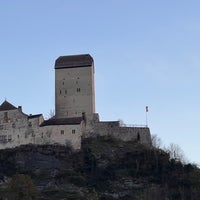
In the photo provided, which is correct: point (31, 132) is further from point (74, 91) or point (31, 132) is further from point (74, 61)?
point (74, 61)

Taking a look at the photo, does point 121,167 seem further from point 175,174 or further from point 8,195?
point 8,195

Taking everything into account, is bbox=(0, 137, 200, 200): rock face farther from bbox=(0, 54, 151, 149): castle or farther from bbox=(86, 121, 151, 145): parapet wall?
bbox=(0, 54, 151, 149): castle

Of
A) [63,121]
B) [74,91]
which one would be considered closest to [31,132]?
[63,121]

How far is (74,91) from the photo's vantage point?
126625mm

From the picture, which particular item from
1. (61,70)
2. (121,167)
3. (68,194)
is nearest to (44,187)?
(68,194)

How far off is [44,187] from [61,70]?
63.8 feet

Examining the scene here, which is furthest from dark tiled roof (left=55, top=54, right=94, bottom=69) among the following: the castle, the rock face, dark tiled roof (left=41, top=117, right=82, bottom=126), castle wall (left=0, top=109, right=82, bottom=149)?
the rock face

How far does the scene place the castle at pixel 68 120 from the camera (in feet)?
400

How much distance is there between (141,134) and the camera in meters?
125

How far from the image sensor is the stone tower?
413 ft

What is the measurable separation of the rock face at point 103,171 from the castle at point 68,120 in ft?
3.88

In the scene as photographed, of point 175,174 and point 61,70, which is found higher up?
point 61,70

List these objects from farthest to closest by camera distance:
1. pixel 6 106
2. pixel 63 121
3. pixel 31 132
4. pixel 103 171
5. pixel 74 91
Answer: pixel 74 91, pixel 6 106, pixel 63 121, pixel 31 132, pixel 103 171

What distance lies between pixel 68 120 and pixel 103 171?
354 inches
